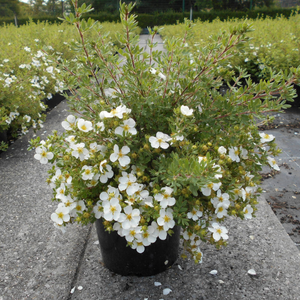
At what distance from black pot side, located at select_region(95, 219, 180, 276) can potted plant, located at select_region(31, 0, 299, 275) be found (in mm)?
210

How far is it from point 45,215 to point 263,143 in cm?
179

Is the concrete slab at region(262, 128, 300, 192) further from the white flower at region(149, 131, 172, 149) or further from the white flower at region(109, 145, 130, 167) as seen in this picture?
the white flower at region(109, 145, 130, 167)

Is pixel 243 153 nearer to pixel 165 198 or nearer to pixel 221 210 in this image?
pixel 221 210

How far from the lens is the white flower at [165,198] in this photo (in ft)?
4.31

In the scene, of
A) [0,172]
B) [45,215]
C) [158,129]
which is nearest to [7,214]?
[45,215]

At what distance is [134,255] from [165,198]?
546mm

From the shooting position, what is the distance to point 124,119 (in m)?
1.33

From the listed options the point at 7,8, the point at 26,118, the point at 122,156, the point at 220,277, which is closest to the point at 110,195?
the point at 122,156


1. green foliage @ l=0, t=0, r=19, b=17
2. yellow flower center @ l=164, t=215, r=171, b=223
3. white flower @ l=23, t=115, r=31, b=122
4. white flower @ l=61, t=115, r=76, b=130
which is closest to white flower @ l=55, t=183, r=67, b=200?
white flower @ l=61, t=115, r=76, b=130

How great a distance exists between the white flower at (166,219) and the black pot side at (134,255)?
0.35 m

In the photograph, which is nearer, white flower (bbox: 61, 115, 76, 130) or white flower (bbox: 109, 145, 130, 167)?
white flower (bbox: 109, 145, 130, 167)

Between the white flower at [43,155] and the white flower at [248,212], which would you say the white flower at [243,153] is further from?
the white flower at [43,155]

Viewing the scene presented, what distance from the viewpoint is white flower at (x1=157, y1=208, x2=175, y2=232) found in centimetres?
132

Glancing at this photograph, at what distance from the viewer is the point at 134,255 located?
66.2 inches
